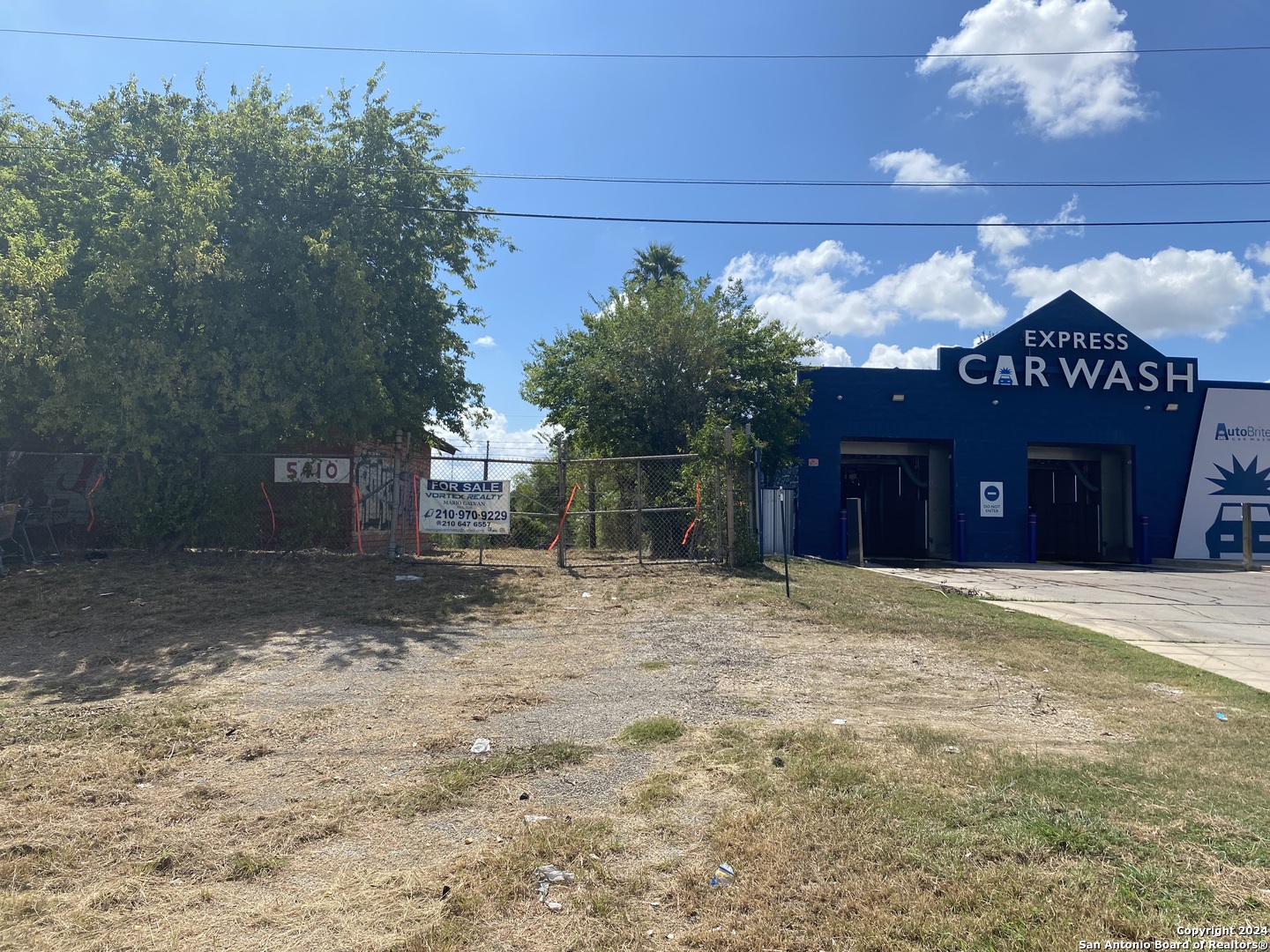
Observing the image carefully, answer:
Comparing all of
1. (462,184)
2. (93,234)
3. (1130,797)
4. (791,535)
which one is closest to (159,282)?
(93,234)

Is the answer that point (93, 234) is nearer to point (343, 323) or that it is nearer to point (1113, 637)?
point (343, 323)

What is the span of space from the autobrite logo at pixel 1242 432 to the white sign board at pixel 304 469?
25400 millimetres

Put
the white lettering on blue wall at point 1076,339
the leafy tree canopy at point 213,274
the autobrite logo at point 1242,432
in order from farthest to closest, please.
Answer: the autobrite logo at point 1242,432 < the white lettering on blue wall at point 1076,339 < the leafy tree canopy at point 213,274

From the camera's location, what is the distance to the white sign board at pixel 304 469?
13664 millimetres

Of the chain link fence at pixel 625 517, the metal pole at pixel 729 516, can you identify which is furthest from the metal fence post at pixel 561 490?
the metal pole at pixel 729 516

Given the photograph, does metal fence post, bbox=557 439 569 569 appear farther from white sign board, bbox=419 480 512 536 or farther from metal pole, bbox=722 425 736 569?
metal pole, bbox=722 425 736 569

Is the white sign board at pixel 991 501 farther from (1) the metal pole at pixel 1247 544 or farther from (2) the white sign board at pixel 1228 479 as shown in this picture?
(2) the white sign board at pixel 1228 479

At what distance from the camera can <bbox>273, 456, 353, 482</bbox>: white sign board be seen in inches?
538

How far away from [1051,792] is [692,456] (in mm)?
9265

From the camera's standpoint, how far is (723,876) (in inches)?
130

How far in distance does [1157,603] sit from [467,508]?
11.4 meters

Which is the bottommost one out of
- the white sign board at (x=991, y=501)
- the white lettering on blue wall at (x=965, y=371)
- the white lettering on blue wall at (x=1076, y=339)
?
the white sign board at (x=991, y=501)

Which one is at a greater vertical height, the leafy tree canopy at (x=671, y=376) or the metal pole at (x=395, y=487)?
the leafy tree canopy at (x=671, y=376)

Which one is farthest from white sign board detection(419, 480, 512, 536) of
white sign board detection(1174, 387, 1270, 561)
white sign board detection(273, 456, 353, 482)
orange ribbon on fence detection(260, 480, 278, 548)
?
white sign board detection(1174, 387, 1270, 561)
